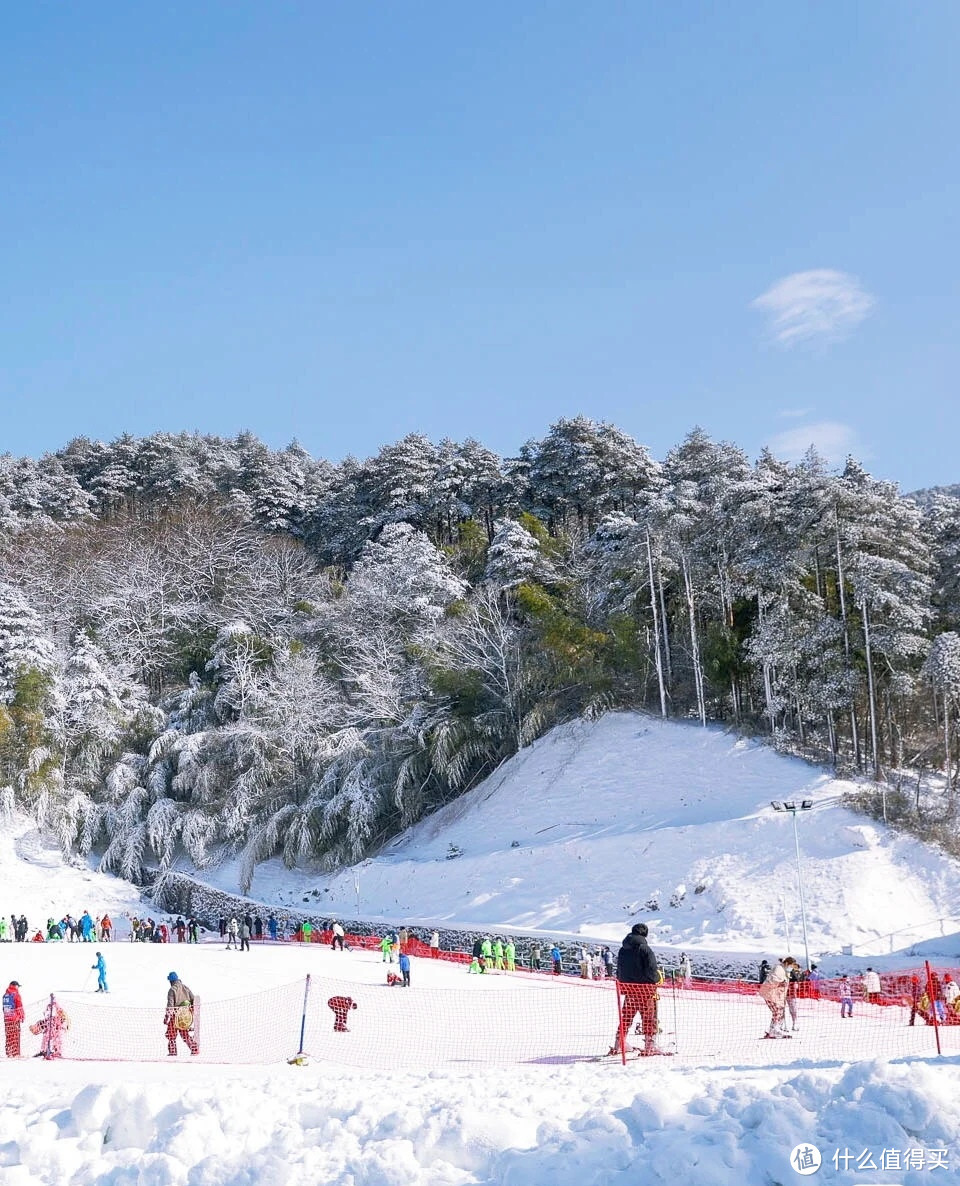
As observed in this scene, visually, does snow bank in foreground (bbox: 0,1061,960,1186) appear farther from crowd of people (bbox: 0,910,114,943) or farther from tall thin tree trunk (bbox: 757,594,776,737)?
tall thin tree trunk (bbox: 757,594,776,737)

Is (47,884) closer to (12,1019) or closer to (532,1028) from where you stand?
(12,1019)

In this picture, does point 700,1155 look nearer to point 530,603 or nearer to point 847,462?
point 847,462

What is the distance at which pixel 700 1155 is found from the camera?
5.89m

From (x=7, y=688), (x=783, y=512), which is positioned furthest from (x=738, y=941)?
(x=7, y=688)

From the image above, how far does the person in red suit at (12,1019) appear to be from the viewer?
1258 cm

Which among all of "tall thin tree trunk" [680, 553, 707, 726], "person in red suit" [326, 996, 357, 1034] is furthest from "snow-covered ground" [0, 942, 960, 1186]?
"tall thin tree trunk" [680, 553, 707, 726]

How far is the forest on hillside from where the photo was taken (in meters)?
30.4

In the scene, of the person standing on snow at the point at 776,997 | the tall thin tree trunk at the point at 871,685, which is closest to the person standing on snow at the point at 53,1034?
the person standing on snow at the point at 776,997

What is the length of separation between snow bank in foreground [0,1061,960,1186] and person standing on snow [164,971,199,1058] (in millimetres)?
4078

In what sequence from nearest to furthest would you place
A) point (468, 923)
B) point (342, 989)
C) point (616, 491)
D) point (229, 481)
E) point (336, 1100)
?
point (336, 1100) < point (342, 989) < point (468, 923) < point (616, 491) < point (229, 481)

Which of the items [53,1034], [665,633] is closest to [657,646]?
[665,633]

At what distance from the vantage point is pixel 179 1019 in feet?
37.8

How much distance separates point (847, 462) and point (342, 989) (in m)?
22.4

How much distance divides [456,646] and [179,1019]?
2569 centimetres
